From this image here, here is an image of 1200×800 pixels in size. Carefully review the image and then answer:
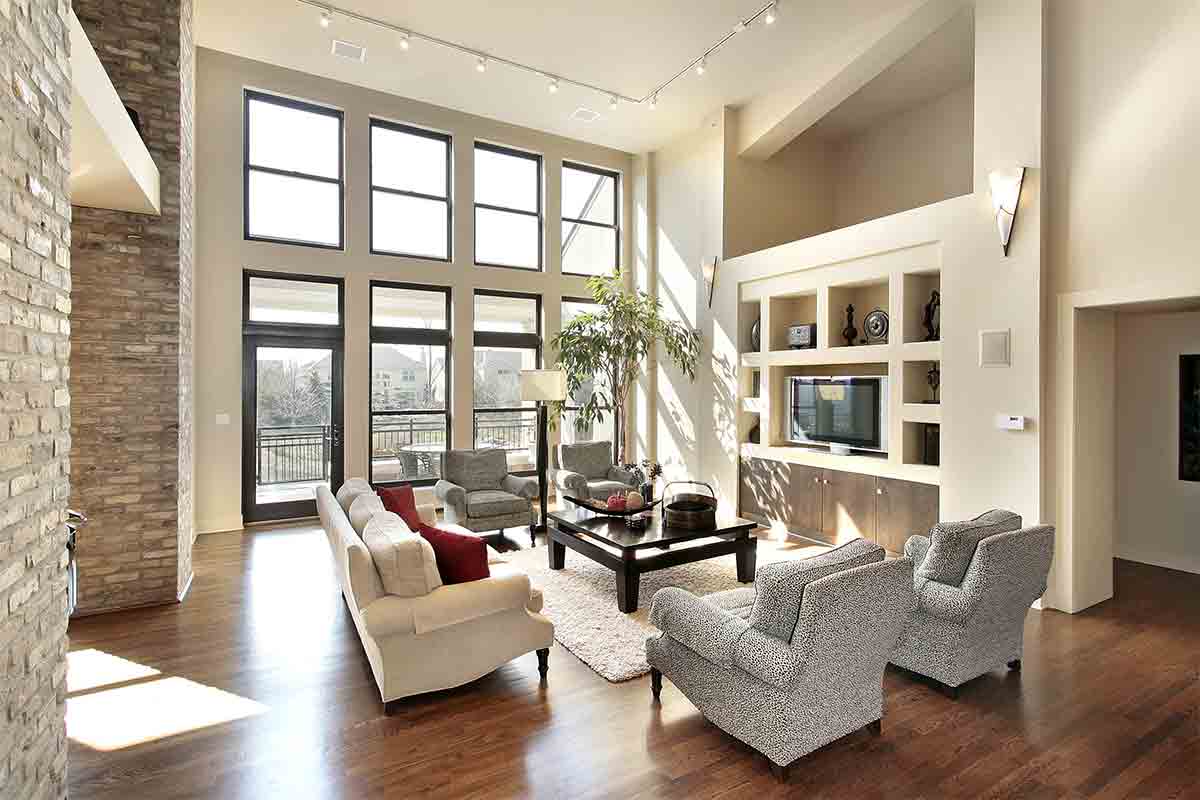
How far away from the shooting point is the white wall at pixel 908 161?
6234 mm

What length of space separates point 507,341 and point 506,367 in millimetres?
326

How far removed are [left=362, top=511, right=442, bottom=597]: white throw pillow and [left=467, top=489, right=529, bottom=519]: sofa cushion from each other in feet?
9.19

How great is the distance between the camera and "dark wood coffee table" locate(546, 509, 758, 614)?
4180 mm

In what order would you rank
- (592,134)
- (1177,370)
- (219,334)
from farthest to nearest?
(592,134) → (219,334) → (1177,370)

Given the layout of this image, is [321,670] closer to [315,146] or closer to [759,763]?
[759,763]

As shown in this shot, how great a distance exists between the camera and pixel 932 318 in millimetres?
5402

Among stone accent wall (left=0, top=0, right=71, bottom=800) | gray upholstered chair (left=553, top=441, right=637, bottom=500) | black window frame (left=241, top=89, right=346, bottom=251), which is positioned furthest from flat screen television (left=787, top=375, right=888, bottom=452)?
stone accent wall (left=0, top=0, right=71, bottom=800)

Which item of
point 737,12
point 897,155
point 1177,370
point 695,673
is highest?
point 737,12

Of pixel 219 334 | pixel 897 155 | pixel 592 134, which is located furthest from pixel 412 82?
pixel 897 155

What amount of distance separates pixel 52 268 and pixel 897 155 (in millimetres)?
7360

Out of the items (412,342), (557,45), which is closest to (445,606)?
(412,342)

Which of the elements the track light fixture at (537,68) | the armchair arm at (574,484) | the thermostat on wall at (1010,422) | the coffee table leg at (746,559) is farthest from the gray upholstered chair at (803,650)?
the track light fixture at (537,68)

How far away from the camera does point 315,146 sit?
22.4 feet

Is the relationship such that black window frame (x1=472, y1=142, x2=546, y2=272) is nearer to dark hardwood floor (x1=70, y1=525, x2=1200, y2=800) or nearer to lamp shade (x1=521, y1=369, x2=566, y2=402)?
lamp shade (x1=521, y1=369, x2=566, y2=402)
